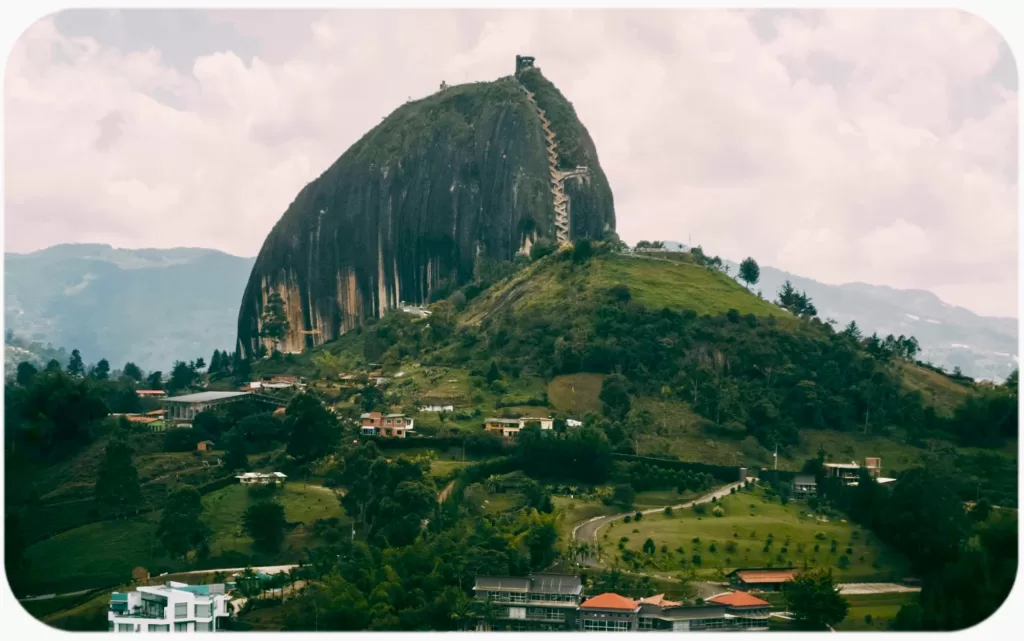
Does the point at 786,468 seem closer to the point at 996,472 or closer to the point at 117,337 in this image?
the point at 996,472

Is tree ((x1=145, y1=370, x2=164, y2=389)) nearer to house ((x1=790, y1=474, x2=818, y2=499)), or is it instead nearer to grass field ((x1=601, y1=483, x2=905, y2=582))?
house ((x1=790, y1=474, x2=818, y2=499))

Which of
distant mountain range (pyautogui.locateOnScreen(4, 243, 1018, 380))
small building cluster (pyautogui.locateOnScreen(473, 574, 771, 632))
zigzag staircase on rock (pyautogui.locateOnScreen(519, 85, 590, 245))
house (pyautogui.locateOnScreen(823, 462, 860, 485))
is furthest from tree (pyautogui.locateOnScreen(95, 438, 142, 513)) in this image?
distant mountain range (pyautogui.locateOnScreen(4, 243, 1018, 380))

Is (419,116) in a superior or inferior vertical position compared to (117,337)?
superior

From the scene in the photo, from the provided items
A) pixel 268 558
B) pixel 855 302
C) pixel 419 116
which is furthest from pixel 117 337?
pixel 268 558

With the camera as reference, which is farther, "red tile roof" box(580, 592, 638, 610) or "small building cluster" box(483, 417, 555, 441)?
"small building cluster" box(483, 417, 555, 441)

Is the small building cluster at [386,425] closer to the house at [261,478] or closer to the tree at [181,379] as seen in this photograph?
the house at [261,478]

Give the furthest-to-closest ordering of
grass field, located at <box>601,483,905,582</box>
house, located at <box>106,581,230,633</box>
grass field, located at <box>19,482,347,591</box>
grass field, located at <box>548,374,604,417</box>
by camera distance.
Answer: grass field, located at <box>548,374,604,417</box> < grass field, located at <box>19,482,347,591</box> < grass field, located at <box>601,483,905,582</box> < house, located at <box>106,581,230,633</box>
